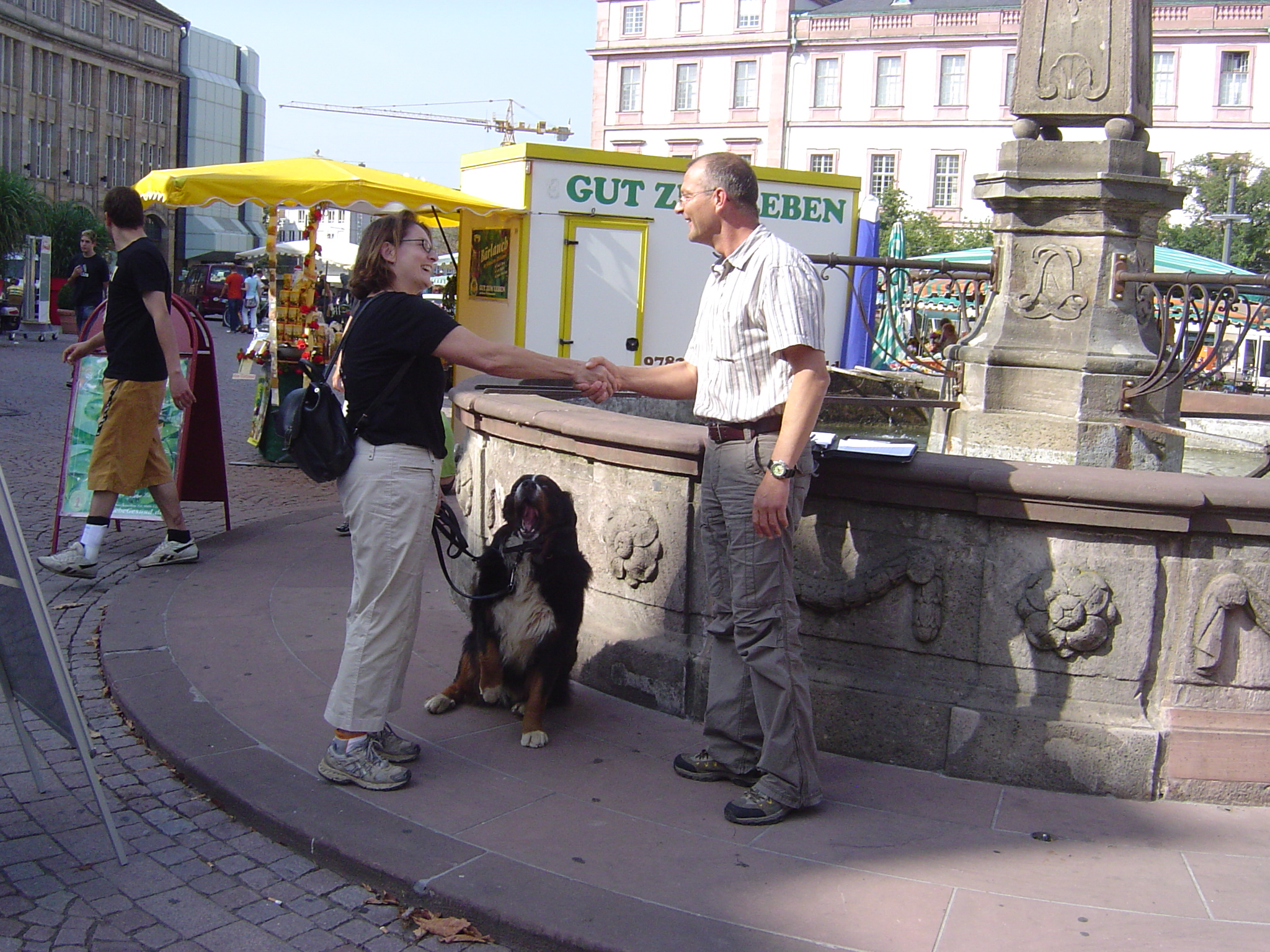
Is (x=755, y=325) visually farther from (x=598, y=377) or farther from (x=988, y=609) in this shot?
(x=988, y=609)

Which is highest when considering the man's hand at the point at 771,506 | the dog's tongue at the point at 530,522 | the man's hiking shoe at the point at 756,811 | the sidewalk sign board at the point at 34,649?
the man's hand at the point at 771,506

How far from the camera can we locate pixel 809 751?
12.6 ft

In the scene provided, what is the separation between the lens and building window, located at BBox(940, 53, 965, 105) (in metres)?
62.1

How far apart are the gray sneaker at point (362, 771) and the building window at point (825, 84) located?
65.3m

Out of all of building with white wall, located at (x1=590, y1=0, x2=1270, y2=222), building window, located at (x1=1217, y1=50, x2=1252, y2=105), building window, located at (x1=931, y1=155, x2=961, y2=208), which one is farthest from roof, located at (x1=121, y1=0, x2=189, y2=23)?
building window, located at (x1=1217, y1=50, x2=1252, y2=105)

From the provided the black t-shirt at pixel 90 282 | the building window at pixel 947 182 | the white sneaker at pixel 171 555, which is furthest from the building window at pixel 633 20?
the white sneaker at pixel 171 555

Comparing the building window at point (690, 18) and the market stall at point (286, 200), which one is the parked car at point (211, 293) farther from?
the building window at point (690, 18)

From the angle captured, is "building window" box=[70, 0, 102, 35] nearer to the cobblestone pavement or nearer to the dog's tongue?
the cobblestone pavement

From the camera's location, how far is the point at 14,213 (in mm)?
32906

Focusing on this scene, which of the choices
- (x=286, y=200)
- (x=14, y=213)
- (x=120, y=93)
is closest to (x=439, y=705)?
(x=286, y=200)

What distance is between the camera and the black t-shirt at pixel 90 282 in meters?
15.8

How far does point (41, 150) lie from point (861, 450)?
78718 mm

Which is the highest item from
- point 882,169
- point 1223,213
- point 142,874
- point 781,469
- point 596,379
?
point 882,169

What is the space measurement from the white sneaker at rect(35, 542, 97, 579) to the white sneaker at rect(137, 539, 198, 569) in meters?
0.29
